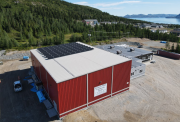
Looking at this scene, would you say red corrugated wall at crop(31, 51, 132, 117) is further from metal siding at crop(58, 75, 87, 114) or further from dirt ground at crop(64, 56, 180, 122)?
dirt ground at crop(64, 56, 180, 122)

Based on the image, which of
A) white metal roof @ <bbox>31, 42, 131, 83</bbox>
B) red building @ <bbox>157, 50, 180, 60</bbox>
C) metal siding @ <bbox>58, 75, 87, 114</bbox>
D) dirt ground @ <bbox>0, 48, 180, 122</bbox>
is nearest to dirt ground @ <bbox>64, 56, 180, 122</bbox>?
dirt ground @ <bbox>0, 48, 180, 122</bbox>

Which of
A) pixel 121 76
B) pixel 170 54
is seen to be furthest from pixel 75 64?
pixel 170 54

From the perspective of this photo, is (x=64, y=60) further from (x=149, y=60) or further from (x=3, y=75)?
(x=149, y=60)

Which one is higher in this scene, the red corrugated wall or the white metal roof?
the white metal roof

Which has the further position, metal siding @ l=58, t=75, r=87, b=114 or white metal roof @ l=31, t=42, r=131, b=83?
white metal roof @ l=31, t=42, r=131, b=83

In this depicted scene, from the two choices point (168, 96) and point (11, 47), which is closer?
point (168, 96)

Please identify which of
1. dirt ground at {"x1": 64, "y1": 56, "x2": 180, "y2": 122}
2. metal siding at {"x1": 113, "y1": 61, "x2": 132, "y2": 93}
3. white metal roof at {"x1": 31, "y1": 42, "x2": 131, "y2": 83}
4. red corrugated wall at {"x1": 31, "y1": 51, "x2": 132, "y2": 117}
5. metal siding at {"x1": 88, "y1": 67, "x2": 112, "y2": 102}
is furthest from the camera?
metal siding at {"x1": 113, "y1": 61, "x2": 132, "y2": 93}

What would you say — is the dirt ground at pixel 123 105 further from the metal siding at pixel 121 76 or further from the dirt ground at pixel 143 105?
the metal siding at pixel 121 76

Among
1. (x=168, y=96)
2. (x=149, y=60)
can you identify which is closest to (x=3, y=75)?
(x=168, y=96)
